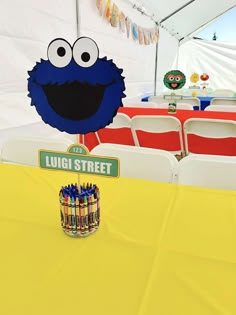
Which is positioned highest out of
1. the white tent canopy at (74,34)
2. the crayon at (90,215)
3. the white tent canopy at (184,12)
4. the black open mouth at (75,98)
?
the white tent canopy at (184,12)

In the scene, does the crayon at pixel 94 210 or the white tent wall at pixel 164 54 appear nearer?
the crayon at pixel 94 210

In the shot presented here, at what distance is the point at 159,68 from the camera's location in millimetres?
6949

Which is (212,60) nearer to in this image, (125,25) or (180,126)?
(125,25)

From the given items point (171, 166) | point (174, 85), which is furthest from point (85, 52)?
point (174, 85)

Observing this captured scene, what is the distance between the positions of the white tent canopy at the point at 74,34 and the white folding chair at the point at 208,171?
5.41 feet

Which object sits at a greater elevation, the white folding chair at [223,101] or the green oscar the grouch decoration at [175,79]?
the green oscar the grouch decoration at [175,79]

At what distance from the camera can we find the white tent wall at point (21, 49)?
7.37 feet

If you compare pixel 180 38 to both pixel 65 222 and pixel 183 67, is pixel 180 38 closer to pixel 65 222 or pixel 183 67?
pixel 183 67

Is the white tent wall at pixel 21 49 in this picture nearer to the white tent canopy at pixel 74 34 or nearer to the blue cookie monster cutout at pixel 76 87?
the white tent canopy at pixel 74 34

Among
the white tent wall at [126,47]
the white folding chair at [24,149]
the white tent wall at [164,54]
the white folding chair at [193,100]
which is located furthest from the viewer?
the white tent wall at [164,54]

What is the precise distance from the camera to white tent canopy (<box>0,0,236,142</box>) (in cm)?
231

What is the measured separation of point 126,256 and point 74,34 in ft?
9.64

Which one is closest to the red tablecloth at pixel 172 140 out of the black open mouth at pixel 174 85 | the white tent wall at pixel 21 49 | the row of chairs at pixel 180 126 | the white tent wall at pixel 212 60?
the row of chairs at pixel 180 126

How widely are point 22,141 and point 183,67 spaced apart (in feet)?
25.4
